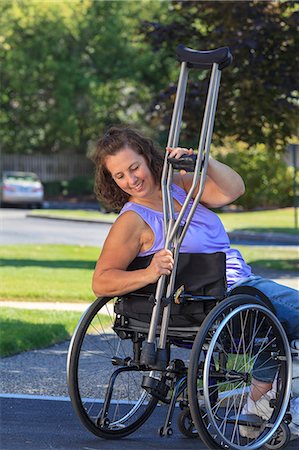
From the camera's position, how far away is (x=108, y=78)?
40.4 m

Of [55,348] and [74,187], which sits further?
[74,187]

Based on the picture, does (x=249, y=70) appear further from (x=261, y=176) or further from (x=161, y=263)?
(x=261, y=176)

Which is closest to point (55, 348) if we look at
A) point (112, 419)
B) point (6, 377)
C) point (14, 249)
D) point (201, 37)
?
point (6, 377)

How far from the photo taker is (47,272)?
574 inches

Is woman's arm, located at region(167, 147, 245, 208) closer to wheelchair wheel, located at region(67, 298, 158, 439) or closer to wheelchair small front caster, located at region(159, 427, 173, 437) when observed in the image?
wheelchair wheel, located at region(67, 298, 158, 439)

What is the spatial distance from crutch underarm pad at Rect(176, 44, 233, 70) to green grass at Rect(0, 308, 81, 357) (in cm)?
367

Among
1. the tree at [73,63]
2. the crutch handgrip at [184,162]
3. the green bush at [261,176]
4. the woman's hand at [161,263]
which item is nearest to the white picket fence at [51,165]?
the tree at [73,63]

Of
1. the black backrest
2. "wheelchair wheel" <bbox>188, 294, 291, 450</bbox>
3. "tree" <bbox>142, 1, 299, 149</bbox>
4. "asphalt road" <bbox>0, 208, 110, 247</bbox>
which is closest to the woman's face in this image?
the black backrest

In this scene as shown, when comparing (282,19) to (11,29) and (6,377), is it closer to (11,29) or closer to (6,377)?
(6,377)

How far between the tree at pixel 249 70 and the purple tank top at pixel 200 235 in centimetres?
856

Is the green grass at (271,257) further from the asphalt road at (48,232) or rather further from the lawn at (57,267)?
the asphalt road at (48,232)

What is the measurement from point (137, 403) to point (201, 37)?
10368 mm

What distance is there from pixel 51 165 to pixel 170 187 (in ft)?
128

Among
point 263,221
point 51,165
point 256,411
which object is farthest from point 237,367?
point 51,165
